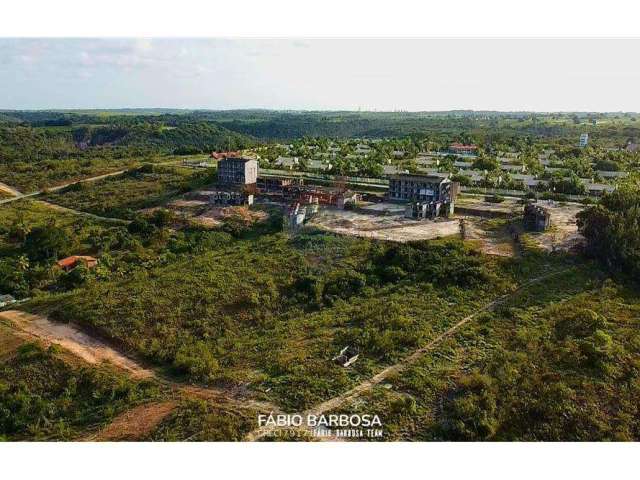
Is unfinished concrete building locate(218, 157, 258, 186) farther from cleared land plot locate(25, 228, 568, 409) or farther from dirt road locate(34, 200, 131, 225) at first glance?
cleared land plot locate(25, 228, 568, 409)

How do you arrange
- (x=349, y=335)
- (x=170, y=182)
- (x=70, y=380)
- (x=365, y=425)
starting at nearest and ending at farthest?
(x=365, y=425)
(x=70, y=380)
(x=349, y=335)
(x=170, y=182)

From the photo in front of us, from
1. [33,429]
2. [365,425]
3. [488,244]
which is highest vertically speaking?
[488,244]

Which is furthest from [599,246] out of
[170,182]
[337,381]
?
[170,182]

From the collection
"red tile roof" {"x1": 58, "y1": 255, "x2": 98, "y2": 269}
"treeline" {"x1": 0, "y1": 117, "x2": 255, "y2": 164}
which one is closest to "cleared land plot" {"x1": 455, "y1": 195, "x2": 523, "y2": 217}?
"red tile roof" {"x1": 58, "y1": 255, "x2": 98, "y2": 269}

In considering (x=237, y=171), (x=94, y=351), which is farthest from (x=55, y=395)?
(x=237, y=171)

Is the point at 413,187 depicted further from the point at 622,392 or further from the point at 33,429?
the point at 33,429

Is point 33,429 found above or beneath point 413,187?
beneath

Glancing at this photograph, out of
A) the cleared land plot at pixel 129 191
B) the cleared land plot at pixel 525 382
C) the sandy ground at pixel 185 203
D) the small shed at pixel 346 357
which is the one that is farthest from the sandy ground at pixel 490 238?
the cleared land plot at pixel 129 191

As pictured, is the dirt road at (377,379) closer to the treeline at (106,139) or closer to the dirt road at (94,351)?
the dirt road at (94,351)

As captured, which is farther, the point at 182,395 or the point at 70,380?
the point at 70,380
